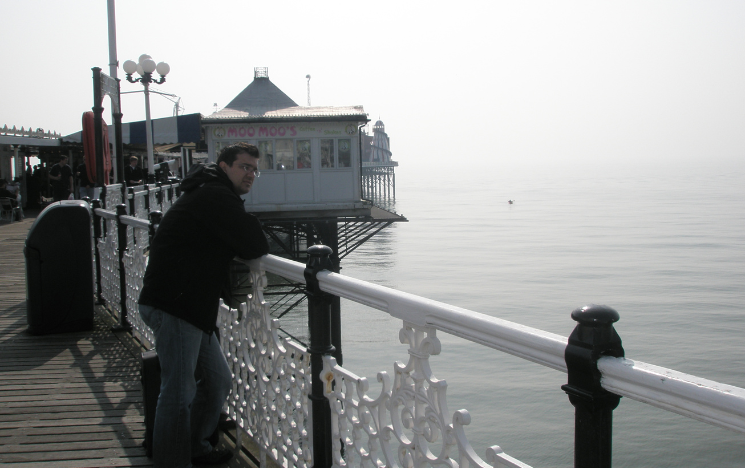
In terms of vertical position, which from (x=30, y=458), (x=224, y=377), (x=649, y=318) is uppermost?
(x=224, y=377)

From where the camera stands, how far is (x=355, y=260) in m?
46.0

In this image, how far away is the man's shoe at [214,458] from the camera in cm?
327

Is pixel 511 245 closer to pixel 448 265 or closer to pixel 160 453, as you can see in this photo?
pixel 448 265

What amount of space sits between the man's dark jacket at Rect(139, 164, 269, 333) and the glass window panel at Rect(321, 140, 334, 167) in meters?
19.4

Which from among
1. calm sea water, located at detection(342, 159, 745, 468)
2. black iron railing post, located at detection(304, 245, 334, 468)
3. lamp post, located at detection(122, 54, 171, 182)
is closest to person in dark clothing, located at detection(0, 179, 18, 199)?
lamp post, located at detection(122, 54, 171, 182)

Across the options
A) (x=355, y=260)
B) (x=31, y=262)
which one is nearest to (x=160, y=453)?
(x=31, y=262)

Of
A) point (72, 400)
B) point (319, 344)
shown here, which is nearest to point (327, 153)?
point (72, 400)

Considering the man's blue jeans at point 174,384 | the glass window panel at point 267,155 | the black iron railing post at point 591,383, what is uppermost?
the glass window panel at point 267,155

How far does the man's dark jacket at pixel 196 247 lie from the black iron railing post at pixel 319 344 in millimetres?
408

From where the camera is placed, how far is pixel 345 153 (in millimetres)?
22297

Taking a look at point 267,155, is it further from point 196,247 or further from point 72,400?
point 196,247

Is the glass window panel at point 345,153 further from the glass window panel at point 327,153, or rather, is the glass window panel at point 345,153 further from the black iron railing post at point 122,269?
the black iron railing post at point 122,269

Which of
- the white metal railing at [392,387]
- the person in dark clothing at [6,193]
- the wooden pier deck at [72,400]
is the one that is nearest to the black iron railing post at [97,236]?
the wooden pier deck at [72,400]

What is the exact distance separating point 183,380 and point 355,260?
4313 centimetres
